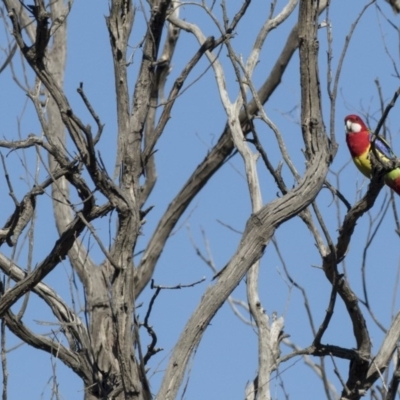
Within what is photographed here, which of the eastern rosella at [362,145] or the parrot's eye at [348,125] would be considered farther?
the parrot's eye at [348,125]

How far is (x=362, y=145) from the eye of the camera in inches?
220

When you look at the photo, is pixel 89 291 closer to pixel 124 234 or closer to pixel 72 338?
pixel 72 338

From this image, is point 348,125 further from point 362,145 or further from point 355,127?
point 362,145

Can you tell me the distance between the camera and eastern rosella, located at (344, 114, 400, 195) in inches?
206

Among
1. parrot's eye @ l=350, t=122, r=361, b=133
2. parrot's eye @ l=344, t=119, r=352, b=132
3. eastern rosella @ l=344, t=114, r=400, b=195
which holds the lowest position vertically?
eastern rosella @ l=344, t=114, r=400, b=195

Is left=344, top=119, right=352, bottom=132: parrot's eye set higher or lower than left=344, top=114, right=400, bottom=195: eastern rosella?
higher

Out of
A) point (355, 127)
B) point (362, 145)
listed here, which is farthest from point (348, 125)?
point (362, 145)

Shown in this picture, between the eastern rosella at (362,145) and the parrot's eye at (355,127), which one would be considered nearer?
the eastern rosella at (362,145)

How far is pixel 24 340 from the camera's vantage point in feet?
17.2

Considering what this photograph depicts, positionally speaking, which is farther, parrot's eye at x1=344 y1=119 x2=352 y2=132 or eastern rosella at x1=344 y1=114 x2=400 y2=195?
parrot's eye at x1=344 y1=119 x2=352 y2=132

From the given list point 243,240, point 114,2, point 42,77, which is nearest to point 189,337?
point 243,240

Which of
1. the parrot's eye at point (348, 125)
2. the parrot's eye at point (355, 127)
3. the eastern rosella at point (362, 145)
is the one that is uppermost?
the parrot's eye at point (348, 125)

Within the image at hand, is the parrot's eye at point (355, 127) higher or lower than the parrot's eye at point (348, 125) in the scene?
lower

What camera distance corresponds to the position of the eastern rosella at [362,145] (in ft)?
17.1
